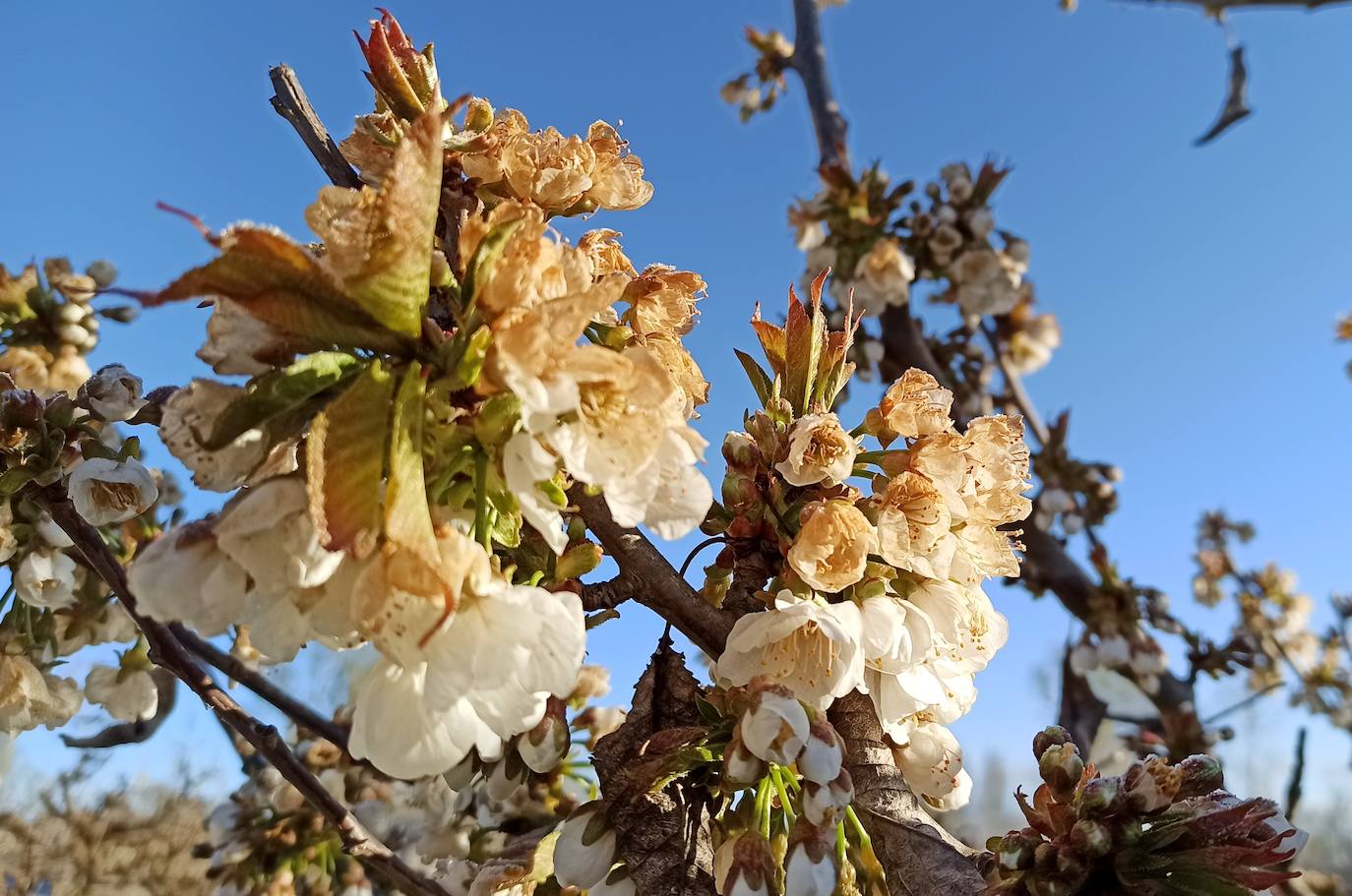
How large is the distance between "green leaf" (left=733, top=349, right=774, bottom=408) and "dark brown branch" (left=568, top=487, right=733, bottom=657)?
0.30 m

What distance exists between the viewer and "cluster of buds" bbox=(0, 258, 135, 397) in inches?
93.0

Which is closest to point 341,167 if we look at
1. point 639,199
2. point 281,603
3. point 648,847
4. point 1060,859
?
point 639,199

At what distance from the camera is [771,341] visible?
125 cm

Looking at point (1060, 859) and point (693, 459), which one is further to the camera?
point (1060, 859)

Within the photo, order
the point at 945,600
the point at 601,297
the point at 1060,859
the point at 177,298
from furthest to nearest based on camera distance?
1. the point at 945,600
2. the point at 1060,859
3. the point at 601,297
4. the point at 177,298

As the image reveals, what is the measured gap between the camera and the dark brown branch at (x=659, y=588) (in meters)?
1.09

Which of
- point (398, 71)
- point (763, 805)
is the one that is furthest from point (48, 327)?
point (763, 805)

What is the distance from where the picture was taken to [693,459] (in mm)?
827

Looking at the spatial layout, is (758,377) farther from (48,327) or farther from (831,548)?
(48,327)

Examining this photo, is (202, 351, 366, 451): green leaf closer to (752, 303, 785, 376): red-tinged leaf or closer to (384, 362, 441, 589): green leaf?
(384, 362, 441, 589): green leaf

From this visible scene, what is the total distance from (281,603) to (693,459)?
0.39 m

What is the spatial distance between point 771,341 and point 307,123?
703 millimetres

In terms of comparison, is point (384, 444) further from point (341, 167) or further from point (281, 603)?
point (341, 167)

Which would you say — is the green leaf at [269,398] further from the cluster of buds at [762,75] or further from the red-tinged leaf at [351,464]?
the cluster of buds at [762,75]
